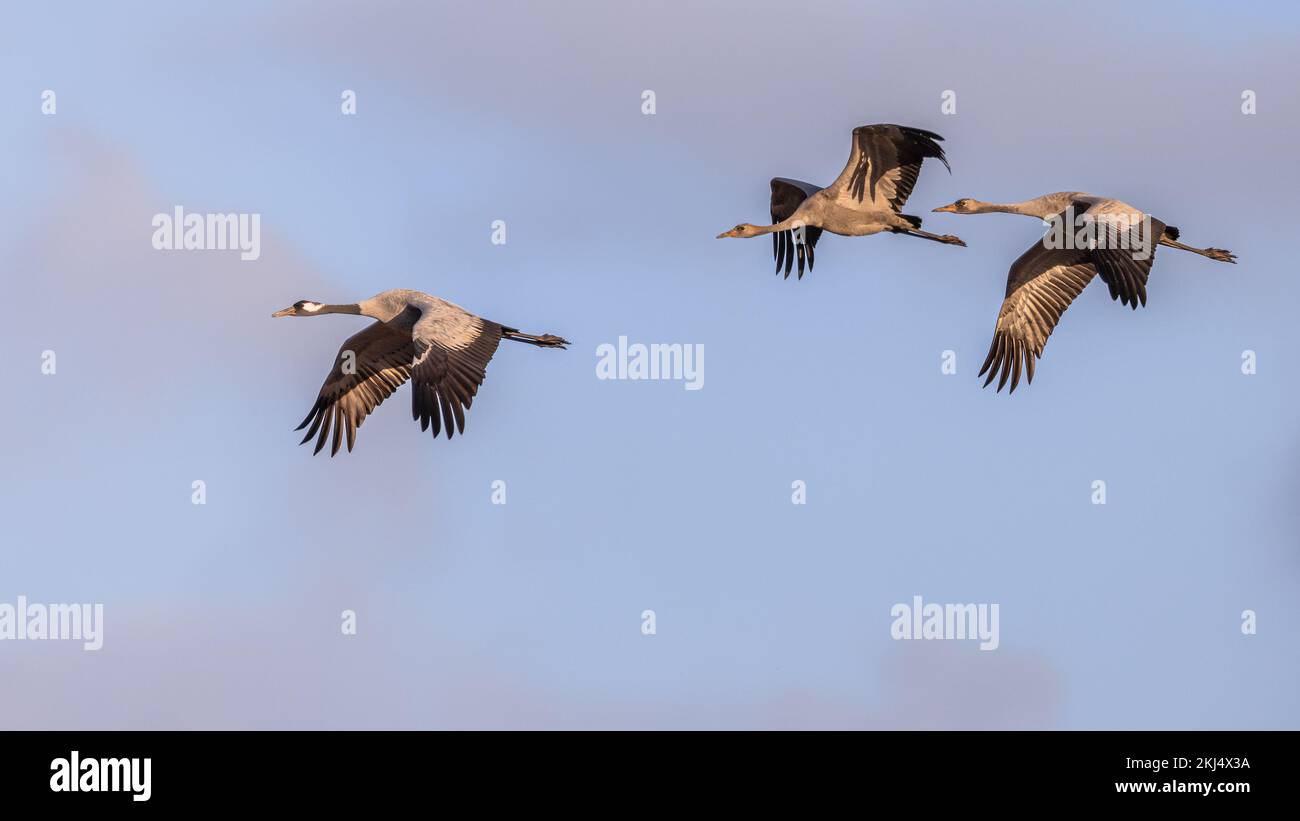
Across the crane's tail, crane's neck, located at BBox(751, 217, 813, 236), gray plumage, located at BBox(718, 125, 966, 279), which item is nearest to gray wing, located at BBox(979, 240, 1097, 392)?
gray plumage, located at BBox(718, 125, 966, 279)

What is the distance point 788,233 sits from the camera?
1165 inches

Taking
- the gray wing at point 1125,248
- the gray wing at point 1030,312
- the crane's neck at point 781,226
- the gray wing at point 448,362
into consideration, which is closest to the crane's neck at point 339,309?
the gray wing at point 448,362

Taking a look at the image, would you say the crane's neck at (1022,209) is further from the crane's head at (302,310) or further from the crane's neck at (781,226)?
the crane's head at (302,310)

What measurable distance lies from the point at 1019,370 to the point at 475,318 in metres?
6.51

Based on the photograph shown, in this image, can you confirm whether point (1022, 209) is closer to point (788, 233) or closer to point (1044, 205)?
point (1044, 205)

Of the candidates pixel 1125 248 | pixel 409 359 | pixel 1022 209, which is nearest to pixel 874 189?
pixel 1022 209

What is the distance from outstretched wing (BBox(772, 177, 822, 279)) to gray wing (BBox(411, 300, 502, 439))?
5.90 meters

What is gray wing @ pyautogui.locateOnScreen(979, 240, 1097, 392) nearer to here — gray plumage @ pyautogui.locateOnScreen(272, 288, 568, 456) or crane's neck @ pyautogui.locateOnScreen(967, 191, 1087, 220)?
crane's neck @ pyautogui.locateOnScreen(967, 191, 1087, 220)

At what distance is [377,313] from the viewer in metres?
26.2

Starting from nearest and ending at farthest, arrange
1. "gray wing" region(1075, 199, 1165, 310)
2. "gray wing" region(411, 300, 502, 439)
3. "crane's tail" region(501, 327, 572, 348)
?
"gray wing" region(411, 300, 502, 439)
"gray wing" region(1075, 199, 1165, 310)
"crane's tail" region(501, 327, 572, 348)

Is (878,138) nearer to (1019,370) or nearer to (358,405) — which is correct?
(1019,370)

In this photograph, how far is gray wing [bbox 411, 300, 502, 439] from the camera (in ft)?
75.7

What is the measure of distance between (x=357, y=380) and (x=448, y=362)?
136 inches
